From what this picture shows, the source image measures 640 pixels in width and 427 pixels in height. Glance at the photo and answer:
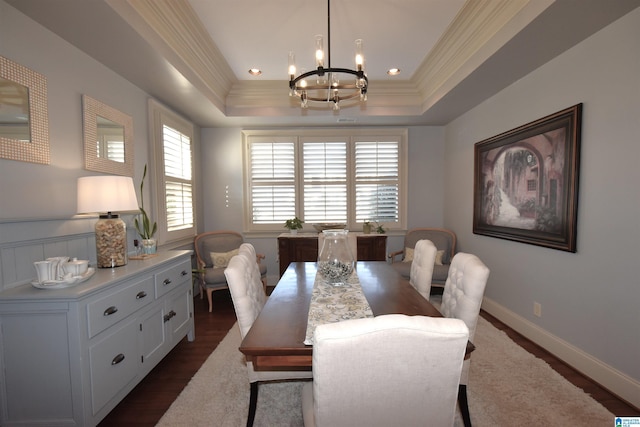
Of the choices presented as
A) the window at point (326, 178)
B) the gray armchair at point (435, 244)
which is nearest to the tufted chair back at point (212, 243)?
the window at point (326, 178)

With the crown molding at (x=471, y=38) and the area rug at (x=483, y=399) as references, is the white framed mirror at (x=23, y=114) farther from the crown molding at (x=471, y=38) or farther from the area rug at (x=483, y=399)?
the crown molding at (x=471, y=38)

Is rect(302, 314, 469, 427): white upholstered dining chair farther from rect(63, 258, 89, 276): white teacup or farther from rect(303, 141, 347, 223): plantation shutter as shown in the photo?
rect(303, 141, 347, 223): plantation shutter

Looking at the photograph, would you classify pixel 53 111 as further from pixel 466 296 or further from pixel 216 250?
pixel 466 296

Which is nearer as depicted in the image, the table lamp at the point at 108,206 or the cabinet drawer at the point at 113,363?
the cabinet drawer at the point at 113,363

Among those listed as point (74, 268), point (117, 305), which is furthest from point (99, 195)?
point (117, 305)

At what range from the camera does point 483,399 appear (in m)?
1.91

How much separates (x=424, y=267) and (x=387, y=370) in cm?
145

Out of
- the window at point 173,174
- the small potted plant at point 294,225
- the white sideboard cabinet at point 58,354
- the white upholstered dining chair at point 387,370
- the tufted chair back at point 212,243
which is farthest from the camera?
the small potted plant at point 294,225

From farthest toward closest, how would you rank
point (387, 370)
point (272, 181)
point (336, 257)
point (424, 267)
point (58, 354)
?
point (272, 181) → point (424, 267) → point (336, 257) → point (58, 354) → point (387, 370)

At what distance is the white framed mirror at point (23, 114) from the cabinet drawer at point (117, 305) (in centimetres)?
98

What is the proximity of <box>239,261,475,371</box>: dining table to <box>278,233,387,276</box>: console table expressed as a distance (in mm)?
1636

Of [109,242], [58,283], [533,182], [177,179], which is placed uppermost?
[177,179]

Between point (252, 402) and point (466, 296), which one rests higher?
point (466, 296)

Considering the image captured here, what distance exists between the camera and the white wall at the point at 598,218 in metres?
1.87
